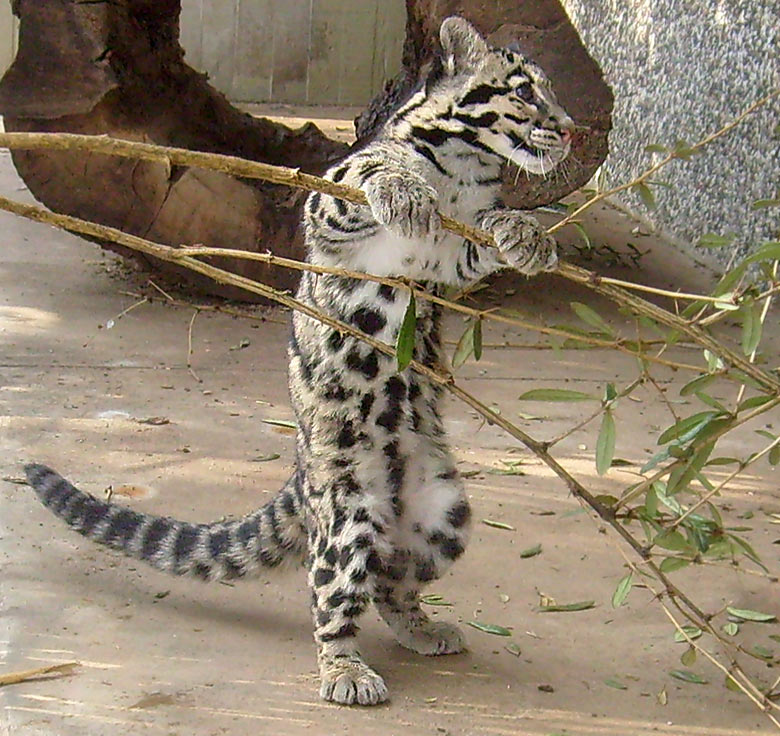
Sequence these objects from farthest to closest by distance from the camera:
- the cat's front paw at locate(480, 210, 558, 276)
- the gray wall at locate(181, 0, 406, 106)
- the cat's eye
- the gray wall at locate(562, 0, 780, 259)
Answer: the gray wall at locate(181, 0, 406, 106) < the gray wall at locate(562, 0, 780, 259) < the cat's eye < the cat's front paw at locate(480, 210, 558, 276)

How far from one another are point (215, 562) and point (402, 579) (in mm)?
611

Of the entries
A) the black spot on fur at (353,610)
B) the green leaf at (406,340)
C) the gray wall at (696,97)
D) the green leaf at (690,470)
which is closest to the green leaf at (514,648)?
the black spot on fur at (353,610)

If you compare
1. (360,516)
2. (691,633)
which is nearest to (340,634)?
(360,516)

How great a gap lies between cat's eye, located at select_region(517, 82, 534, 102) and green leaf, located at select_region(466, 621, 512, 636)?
162cm

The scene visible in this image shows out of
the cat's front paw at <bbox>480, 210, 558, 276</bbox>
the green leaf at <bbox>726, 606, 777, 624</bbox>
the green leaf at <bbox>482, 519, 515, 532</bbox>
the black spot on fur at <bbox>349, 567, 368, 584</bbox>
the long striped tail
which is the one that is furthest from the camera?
the green leaf at <bbox>482, 519, 515, 532</bbox>

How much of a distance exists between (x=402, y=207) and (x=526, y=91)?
0.77 metres

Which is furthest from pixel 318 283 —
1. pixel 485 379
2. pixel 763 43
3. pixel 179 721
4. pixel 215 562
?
pixel 763 43

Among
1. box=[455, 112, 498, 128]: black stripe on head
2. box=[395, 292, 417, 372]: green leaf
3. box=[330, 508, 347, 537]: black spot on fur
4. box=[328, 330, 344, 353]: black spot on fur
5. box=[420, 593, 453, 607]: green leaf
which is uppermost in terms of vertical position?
box=[455, 112, 498, 128]: black stripe on head

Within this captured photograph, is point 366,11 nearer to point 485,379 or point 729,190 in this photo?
point 729,190

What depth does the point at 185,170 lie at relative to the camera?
6953mm

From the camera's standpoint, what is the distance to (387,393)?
381cm

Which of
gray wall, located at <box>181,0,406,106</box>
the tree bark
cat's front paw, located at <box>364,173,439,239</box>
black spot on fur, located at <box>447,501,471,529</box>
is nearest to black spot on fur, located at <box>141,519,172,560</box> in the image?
black spot on fur, located at <box>447,501,471,529</box>

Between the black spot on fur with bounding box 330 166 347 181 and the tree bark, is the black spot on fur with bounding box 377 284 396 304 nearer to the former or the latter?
the black spot on fur with bounding box 330 166 347 181

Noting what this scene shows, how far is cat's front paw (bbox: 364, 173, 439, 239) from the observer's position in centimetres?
335
